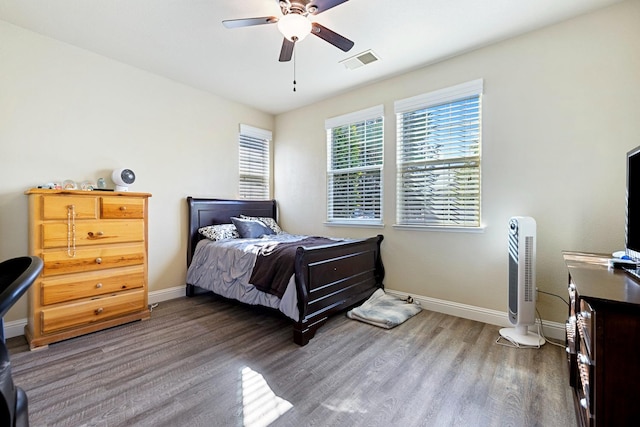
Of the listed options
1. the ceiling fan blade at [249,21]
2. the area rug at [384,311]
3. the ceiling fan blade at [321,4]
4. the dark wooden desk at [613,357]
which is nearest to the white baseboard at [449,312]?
the area rug at [384,311]

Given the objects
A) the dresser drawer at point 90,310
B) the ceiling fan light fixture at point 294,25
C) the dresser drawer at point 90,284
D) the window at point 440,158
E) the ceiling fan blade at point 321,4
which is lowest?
the dresser drawer at point 90,310

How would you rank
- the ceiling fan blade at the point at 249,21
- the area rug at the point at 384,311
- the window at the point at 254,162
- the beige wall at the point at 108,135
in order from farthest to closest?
the window at the point at 254,162
the area rug at the point at 384,311
the beige wall at the point at 108,135
the ceiling fan blade at the point at 249,21

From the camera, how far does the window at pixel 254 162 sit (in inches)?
171

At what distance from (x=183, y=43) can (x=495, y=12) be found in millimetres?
2779

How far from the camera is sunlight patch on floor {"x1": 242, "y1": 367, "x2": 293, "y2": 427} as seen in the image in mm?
1512

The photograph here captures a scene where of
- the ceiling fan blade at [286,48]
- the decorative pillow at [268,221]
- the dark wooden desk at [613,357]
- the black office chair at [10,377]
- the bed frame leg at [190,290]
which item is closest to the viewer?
the black office chair at [10,377]

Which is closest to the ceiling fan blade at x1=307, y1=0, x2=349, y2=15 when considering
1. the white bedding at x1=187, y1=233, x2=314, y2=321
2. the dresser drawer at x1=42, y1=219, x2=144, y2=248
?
the white bedding at x1=187, y1=233, x2=314, y2=321

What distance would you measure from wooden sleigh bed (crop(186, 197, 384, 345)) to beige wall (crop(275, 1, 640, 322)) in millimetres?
397

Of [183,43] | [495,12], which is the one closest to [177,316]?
[183,43]

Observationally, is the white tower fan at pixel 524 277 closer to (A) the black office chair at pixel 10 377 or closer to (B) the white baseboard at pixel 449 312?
(B) the white baseboard at pixel 449 312

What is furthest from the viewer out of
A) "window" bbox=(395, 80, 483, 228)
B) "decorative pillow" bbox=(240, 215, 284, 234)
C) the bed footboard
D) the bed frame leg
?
"decorative pillow" bbox=(240, 215, 284, 234)

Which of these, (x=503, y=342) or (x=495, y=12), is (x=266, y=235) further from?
(x=495, y=12)

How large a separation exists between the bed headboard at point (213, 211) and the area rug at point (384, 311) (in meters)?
2.18

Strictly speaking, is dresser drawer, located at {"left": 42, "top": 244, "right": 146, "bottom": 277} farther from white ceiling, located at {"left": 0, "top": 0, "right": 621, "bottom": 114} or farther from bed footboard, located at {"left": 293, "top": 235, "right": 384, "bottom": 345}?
white ceiling, located at {"left": 0, "top": 0, "right": 621, "bottom": 114}
